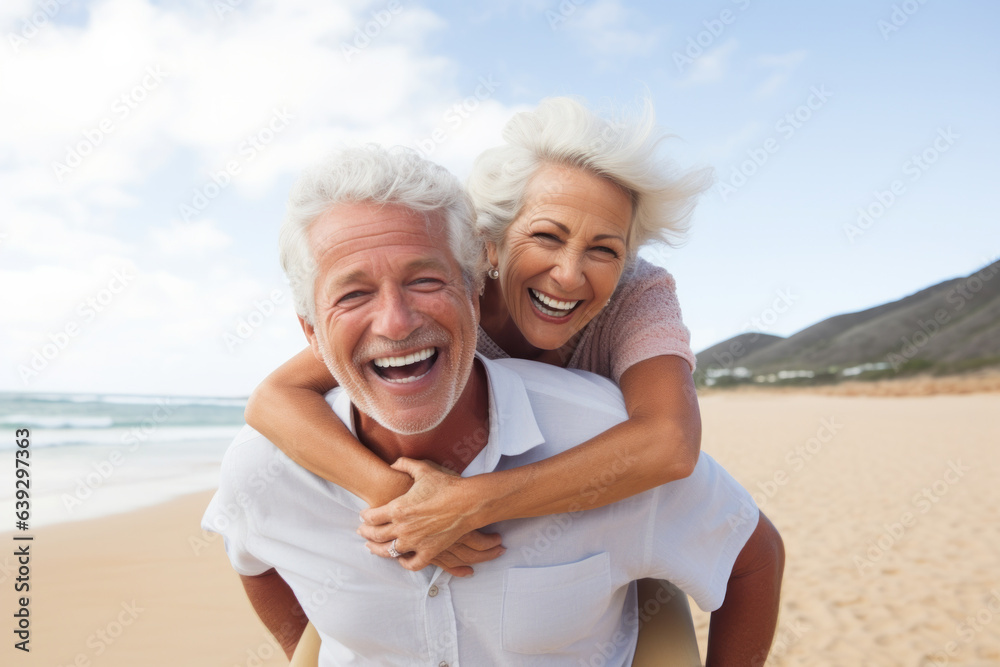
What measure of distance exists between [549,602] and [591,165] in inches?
52.4

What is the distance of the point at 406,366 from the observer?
5.51ft

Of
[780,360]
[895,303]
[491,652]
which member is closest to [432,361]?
[491,652]

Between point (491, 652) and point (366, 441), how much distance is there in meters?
0.61

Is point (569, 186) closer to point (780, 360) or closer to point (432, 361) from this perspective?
point (432, 361)

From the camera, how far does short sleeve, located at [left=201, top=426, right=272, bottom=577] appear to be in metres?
1.77

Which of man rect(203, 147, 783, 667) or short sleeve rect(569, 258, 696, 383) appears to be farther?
Result: short sleeve rect(569, 258, 696, 383)

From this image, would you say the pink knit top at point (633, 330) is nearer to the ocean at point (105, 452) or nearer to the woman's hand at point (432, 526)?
the woman's hand at point (432, 526)

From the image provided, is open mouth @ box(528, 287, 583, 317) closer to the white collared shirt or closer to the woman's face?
the woman's face

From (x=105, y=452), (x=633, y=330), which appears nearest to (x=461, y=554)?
(x=633, y=330)

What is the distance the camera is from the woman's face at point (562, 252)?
223 cm
